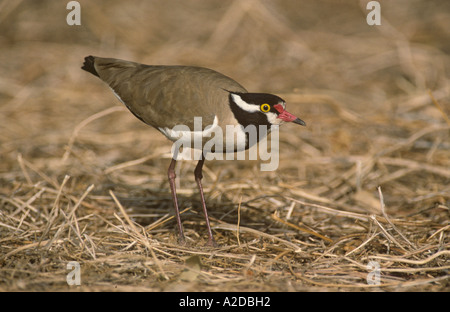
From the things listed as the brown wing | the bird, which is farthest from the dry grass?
the brown wing

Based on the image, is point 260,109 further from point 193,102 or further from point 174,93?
point 174,93

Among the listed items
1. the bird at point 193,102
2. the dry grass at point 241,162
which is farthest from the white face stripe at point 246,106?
the dry grass at point 241,162

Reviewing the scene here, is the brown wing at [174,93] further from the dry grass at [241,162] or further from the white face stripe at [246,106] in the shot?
the dry grass at [241,162]

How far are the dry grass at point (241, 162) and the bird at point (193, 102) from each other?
21.8 inches

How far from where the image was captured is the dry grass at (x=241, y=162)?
11.2 ft

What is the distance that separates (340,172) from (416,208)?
0.90 metres

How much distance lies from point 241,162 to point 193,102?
1.86m

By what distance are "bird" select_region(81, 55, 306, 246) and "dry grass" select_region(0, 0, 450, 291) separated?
0.55 metres

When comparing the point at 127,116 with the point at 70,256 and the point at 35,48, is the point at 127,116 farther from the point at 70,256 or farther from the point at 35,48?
the point at 70,256

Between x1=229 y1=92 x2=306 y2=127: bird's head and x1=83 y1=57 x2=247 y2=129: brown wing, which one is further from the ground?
x1=83 y1=57 x2=247 y2=129: brown wing

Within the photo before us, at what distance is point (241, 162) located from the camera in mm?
5574

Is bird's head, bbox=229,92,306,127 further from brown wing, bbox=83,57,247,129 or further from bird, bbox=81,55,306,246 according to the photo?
brown wing, bbox=83,57,247,129

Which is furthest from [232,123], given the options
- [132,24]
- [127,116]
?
[132,24]

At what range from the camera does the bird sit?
368 centimetres
